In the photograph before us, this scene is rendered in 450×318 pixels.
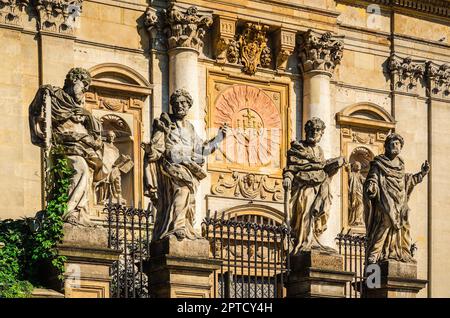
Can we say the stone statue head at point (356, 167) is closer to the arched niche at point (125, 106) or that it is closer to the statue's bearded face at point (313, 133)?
the arched niche at point (125, 106)

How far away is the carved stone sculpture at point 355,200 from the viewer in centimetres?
3366

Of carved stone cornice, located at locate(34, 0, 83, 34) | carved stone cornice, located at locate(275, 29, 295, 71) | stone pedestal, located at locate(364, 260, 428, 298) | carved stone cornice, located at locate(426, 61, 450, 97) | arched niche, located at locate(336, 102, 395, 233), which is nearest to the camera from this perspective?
stone pedestal, located at locate(364, 260, 428, 298)

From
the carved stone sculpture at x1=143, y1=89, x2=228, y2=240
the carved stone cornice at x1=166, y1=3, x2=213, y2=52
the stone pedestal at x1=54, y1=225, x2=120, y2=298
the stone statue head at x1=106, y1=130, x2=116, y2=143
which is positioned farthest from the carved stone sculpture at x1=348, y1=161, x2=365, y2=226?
the stone pedestal at x1=54, y1=225, x2=120, y2=298

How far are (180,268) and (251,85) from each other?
1130cm

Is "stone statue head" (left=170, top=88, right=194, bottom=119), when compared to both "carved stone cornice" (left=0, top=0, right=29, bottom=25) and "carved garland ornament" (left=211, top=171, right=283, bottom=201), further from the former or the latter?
"carved garland ornament" (left=211, top=171, right=283, bottom=201)

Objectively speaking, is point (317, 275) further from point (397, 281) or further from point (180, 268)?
point (180, 268)

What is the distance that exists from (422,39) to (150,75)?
7530 mm

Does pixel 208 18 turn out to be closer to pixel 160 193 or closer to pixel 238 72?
pixel 238 72

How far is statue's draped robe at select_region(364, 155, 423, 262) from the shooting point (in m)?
24.5

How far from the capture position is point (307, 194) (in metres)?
23.6

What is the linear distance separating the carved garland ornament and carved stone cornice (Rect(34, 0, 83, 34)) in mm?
4648

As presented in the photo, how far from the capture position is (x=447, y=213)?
3506cm

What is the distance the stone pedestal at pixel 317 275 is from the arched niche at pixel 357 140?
9.90 m
